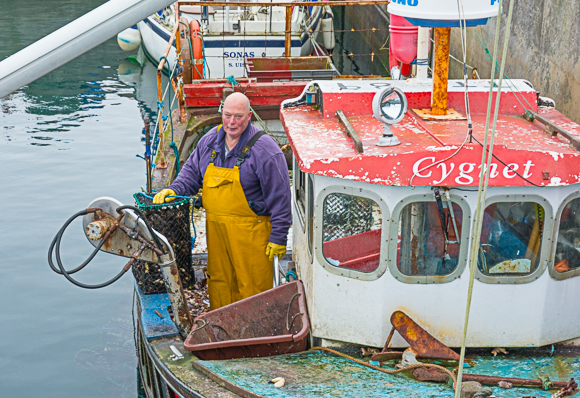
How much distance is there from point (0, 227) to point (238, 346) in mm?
8035

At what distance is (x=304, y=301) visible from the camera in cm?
482

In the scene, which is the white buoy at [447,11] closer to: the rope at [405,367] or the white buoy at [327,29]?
the rope at [405,367]

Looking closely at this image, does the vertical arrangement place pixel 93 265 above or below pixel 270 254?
below

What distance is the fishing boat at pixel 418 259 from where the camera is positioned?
3.96 m

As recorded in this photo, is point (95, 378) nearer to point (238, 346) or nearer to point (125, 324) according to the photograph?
point (125, 324)

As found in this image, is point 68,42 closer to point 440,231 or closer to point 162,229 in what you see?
point 440,231

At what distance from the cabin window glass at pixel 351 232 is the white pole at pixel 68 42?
103 inches

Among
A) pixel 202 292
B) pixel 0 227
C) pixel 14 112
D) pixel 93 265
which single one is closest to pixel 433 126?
pixel 202 292

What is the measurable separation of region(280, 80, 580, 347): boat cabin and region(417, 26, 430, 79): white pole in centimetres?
169

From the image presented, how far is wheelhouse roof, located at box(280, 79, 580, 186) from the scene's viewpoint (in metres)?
3.91

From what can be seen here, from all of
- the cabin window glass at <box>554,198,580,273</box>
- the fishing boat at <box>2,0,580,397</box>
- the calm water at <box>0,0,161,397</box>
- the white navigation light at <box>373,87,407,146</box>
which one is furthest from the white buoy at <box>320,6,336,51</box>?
the cabin window glass at <box>554,198,580,273</box>

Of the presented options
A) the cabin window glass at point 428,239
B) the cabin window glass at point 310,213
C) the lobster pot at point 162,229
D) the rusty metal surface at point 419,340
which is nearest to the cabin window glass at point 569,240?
the cabin window glass at point 428,239

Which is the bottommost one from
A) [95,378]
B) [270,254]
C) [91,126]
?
[95,378]

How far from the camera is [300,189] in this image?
5312 mm
